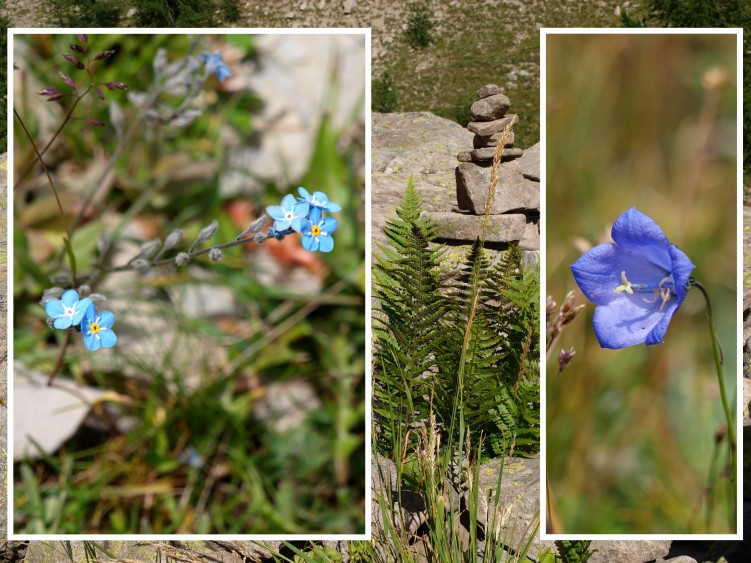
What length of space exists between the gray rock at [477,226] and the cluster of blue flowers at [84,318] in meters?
1.42

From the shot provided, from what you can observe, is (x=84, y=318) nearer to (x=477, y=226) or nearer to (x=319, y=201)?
(x=319, y=201)

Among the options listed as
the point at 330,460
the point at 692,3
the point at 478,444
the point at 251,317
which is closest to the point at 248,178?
the point at 251,317

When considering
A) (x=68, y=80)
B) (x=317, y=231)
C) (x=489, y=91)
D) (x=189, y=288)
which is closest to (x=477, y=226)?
(x=489, y=91)

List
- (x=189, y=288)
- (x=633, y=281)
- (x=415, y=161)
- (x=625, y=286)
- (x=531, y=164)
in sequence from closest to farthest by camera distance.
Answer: (x=625, y=286), (x=633, y=281), (x=189, y=288), (x=531, y=164), (x=415, y=161)

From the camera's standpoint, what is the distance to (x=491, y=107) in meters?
3.13

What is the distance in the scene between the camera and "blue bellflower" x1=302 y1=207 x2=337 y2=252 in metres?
2.76

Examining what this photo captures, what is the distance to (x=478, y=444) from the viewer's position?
10.2ft

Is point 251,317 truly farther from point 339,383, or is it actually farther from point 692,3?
point 692,3

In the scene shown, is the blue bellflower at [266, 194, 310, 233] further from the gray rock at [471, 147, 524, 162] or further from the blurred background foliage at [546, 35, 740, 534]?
the blurred background foliage at [546, 35, 740, 534]

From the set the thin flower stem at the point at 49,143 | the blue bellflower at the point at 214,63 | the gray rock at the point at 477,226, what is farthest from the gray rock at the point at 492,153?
the thin flower stem at the point at 49,143

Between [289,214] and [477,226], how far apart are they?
0.89m

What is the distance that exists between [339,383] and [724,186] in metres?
A: 1.73

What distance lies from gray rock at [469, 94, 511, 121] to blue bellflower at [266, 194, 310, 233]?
0.91 m

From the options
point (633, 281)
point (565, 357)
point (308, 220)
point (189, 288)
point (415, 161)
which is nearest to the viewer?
point (633, 281)
